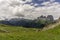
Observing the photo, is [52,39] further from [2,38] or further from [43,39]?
[2,38]

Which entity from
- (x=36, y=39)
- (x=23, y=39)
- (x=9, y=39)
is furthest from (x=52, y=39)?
(x=9, y=39)

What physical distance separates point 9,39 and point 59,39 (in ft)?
38.3

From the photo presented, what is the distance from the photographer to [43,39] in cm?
4325

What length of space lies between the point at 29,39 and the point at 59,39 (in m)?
7.21

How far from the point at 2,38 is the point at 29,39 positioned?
595 centimetres

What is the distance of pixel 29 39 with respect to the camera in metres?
41.7

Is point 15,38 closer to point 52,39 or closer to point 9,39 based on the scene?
point 9,39

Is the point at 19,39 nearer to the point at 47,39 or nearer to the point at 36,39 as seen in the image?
the point at 36,39

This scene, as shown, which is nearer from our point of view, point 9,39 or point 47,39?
point 9,39

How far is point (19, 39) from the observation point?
40.8 metres

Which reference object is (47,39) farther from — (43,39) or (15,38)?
(15,38)

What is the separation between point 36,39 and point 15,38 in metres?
4.70

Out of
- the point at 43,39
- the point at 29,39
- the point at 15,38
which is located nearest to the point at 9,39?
the point at 15,38

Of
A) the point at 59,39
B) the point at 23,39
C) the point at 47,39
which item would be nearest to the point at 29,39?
the point at 23,39
